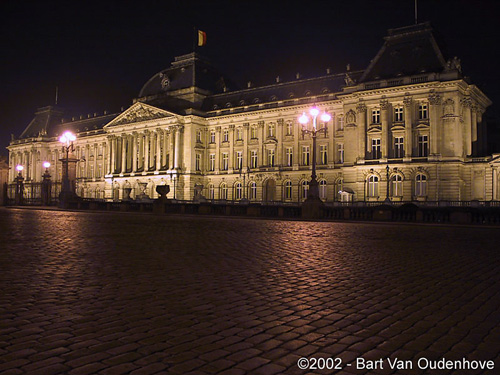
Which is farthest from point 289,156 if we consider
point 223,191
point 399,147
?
point 399,147

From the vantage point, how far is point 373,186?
54906 millimetres

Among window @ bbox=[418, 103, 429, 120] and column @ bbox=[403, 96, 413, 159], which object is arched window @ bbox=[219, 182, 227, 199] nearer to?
column @ bbox=[403, 96, 413, 159]

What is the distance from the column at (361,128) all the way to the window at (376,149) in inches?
43.6

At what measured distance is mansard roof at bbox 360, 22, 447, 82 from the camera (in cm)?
5475

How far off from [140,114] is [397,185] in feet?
159

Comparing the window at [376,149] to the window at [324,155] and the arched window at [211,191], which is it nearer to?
the window at [324,155]

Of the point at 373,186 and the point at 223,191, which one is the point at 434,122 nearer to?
the point at 373,186

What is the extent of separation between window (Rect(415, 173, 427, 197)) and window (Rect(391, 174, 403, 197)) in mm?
1742

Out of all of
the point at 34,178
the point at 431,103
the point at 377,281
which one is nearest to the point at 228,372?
the point at 377,281

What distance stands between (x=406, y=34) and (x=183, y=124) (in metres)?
37.1

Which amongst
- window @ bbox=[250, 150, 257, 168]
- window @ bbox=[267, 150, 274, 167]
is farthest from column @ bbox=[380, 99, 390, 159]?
window @ bbox=[250, 150, 257, 168]

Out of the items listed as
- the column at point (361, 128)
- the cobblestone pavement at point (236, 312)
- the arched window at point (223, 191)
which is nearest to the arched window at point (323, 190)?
the column at point (361, 128)

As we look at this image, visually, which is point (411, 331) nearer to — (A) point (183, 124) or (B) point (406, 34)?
(B) point (406, 34)

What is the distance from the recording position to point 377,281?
7855 millimetres
